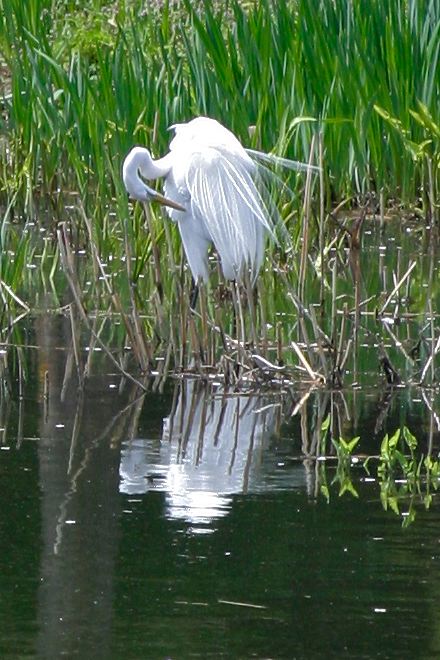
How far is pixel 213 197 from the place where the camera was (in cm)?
702

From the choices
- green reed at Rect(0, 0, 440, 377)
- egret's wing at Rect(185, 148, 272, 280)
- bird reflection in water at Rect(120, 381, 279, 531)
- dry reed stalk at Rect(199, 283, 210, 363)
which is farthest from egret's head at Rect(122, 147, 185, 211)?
bird reflection in water at Rect(120, 381, 279, 531)

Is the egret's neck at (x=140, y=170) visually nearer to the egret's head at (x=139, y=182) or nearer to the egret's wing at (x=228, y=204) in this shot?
the egret's head at (x=139, y=182)

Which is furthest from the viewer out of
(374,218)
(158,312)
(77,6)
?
(77,6)

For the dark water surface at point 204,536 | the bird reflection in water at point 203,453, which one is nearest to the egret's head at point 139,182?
the bird reflection in water at point 203,453

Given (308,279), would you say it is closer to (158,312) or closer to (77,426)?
(158,312)

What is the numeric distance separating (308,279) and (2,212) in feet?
9.71

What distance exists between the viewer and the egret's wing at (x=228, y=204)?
22.8 feet

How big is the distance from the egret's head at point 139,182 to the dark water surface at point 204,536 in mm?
1413

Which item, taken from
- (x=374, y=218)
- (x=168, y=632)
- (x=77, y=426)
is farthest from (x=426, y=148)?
(x=168, y=632)

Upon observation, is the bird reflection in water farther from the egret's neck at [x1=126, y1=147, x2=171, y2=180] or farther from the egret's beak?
the egret's neck at [x1=126, y1=147, x2=171, y2=180]

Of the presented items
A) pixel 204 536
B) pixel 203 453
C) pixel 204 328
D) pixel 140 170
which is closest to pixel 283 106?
pixel 140 170

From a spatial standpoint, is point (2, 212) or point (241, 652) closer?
point (241, 652)

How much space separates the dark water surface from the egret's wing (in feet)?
4.10

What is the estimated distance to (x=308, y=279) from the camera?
320 inches
